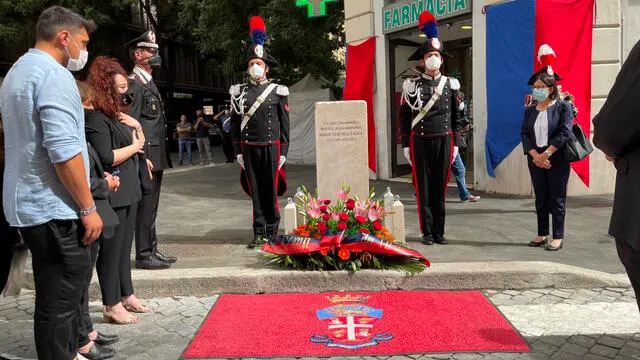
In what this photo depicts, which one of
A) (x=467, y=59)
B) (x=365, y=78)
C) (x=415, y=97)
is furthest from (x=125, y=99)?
(x=467, y=59)

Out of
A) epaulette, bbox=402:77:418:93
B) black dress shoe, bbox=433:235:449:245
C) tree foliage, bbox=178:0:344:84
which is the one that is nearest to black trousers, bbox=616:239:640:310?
black dress shoe, bbox=433:235:449:245

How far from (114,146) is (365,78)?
895 cm

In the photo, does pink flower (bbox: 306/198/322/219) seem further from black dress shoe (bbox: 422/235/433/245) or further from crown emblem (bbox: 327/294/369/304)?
black dress shoe (bbox: 422/235/433/245)

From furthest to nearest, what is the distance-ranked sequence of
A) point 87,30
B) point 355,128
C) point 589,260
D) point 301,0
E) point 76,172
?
point 301,0
point 355,128
point 589,260
point 87,30
point 76,172

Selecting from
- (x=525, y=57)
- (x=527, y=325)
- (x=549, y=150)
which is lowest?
(x=527, y=325)

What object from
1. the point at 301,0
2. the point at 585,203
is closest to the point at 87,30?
the point at 585,203

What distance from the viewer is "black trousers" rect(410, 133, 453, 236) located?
636 centimetres

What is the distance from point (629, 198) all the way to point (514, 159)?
7.08 m

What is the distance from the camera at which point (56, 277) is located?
2.85m

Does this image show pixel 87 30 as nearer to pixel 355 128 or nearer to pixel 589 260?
pixel 355 128

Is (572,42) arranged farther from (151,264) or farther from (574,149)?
(151,264)

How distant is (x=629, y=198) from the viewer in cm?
266

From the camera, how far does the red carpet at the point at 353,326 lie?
146 inches

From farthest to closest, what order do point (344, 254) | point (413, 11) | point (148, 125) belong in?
point (413, 11), point (148, 125), point (344, 254)
